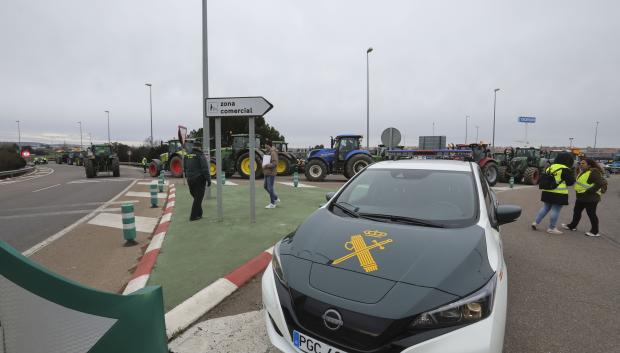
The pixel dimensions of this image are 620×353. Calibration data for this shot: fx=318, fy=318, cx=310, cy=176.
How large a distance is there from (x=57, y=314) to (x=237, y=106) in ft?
17.4

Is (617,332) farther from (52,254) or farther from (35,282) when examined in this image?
(52,254)

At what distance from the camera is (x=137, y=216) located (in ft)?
25.5

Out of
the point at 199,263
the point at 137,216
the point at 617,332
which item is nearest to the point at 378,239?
the point at 617,332

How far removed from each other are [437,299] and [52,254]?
5773 millimetres

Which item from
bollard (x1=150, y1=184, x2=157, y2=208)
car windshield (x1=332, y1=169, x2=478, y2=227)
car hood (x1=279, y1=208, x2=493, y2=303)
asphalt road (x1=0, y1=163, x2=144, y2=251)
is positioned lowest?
asphalt road (x1=0, y1=163, x2=144, y2=251)

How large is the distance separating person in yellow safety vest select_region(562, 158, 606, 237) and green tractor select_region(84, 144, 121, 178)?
21.8 metres

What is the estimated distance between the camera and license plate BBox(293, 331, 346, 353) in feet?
5.89

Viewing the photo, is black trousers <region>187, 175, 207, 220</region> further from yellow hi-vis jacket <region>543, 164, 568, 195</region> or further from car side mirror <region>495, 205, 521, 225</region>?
yellow hi-vis jacket <region>543, 164, 568, 195</region>

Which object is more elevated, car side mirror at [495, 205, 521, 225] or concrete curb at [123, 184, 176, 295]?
car side mirror at [495, 205, 521, 225]

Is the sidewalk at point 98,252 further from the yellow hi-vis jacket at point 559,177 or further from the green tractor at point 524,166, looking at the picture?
the green tractor at point 524,166

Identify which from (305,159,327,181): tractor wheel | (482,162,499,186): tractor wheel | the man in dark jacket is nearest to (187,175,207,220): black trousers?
the man in dark jacket

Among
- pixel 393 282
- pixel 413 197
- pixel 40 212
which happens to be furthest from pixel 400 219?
pixel 40 212

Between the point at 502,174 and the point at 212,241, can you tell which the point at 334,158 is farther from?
the point at 212,241

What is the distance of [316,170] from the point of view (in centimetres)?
1619
